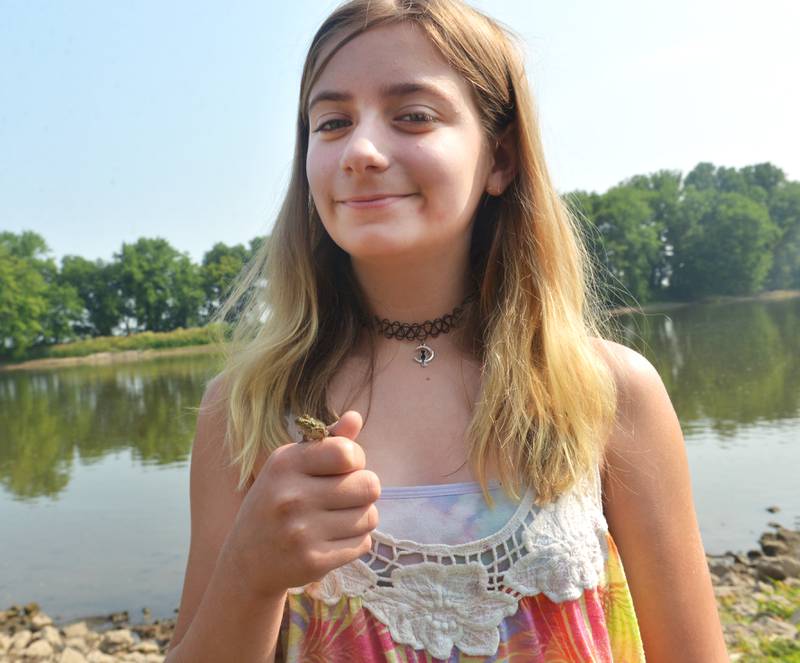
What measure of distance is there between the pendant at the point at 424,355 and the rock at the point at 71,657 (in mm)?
6722

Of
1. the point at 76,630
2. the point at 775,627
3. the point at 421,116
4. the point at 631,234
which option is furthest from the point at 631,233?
the point at 421,116

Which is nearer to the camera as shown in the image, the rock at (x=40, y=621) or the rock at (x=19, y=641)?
the rock at (x=19, y=641)

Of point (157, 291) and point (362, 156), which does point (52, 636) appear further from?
point (157, 291)

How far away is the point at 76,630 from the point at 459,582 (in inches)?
296

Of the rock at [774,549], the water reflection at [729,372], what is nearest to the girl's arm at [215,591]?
the water reflection at [729,372]

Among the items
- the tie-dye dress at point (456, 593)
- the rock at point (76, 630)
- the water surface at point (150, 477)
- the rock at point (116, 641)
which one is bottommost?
the rock at point (116, 641)

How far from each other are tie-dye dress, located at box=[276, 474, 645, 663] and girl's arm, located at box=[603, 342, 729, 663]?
6.5 inches

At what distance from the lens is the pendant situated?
→ 6.84ft

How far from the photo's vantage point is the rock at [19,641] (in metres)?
7.50

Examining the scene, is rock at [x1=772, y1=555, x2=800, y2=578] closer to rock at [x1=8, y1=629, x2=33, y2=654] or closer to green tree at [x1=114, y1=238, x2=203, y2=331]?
rock at [x1=8, y1=629, x2=33, y2=654]

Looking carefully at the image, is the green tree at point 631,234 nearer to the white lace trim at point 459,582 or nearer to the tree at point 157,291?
the tree at point 157,291

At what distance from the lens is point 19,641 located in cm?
757

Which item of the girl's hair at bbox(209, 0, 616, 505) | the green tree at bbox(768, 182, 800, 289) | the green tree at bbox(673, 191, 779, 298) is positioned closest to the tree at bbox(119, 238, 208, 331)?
the green tree at bbox(673, 191, 779, 298)

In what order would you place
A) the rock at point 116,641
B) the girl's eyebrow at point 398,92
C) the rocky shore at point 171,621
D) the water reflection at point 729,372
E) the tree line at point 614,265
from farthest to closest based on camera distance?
the tree line at point 614,265 → the water reflection at point 729,372 → the rock at point 116,641 → the rocky shore at point 171,621 → the girl's eyebrow at point 398,92
